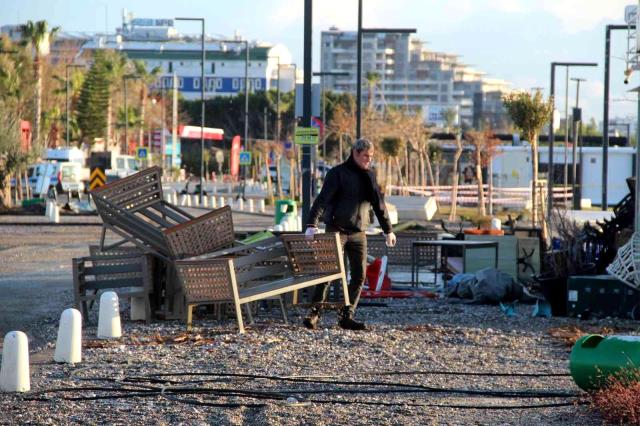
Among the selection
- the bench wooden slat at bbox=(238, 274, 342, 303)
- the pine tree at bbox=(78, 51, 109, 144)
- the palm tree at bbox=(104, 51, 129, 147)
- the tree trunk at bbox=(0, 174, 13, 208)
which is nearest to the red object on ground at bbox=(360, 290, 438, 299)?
the bench wooden slat at bbox=(238, 274, 342, 303)

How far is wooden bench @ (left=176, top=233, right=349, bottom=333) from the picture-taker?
41.3 ft

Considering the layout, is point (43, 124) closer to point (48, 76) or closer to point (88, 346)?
point (48, 76)

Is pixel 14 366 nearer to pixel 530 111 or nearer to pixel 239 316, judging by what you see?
pixel 239 316

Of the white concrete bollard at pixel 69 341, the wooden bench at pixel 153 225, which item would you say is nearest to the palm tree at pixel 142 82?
the wooden bench at pixel 153 225

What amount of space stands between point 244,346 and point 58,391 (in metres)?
2.83

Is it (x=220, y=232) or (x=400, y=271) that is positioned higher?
(x=220, y=232)

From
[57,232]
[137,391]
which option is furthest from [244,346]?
[57,232]

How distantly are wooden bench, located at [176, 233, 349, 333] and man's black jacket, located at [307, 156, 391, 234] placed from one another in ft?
0.76

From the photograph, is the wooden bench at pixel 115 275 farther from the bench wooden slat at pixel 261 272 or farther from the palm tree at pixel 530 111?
the palm tree at pixel 530 111

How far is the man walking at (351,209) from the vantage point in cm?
1311

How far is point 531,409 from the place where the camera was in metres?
8.80

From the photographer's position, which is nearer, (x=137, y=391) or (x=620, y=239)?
(x=137, y=391)

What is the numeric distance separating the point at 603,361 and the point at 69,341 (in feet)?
14.1

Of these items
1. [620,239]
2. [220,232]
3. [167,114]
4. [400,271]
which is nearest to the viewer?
[220,232]
